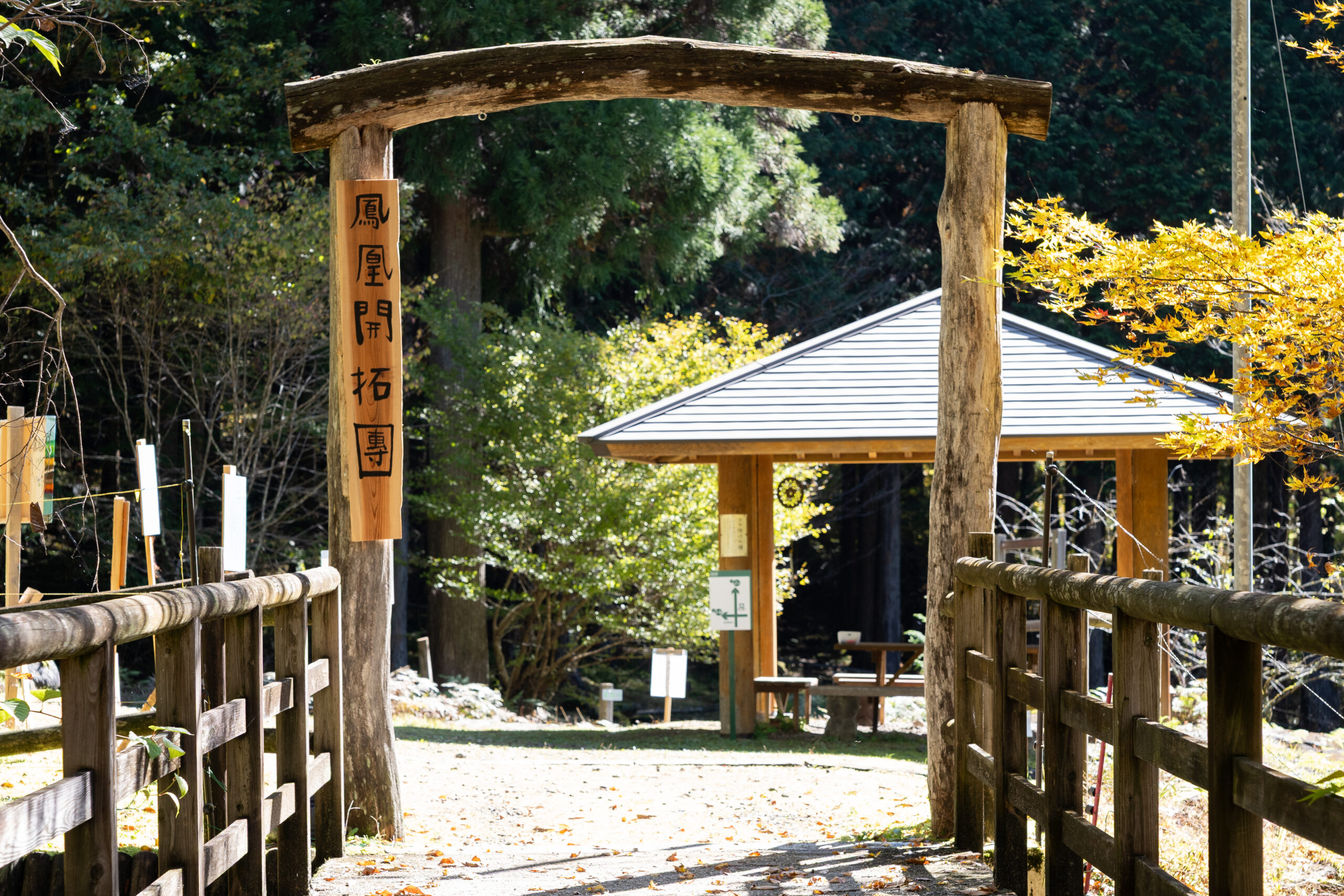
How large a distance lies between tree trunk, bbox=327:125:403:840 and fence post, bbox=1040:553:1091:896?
299 cm

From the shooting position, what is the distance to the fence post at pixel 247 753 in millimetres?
3885

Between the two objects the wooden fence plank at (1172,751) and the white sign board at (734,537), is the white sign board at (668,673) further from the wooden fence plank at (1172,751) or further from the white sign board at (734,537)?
the wooden fence plank at (1172,751)

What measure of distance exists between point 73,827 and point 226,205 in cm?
1240

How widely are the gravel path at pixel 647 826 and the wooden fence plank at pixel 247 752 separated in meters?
0.72

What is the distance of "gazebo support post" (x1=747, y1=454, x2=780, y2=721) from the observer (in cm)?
1130

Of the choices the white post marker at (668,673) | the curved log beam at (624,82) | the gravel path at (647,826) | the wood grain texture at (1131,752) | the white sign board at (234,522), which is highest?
the curved log beam at (624,82)

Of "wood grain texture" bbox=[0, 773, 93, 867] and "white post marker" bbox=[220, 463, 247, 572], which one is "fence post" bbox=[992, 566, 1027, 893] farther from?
"white post marker" bbox=[220, 463, 247, 572]

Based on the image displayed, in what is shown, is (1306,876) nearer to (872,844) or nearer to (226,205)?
(872,844)

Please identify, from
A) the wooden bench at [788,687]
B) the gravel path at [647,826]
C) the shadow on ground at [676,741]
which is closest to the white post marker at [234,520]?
the gravel path at [647,826]

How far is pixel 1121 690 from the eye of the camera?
334 cm

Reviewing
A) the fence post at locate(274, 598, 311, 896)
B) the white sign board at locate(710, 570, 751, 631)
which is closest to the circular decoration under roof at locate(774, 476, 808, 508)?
the white sign board at locate(710, 570, 751, 631)

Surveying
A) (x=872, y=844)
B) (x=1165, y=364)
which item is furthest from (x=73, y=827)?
(x=1165, y=364)

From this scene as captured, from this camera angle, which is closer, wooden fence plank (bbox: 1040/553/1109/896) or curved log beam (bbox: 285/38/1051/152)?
wooden fence plank (bbox: 1040/553/1109/896)

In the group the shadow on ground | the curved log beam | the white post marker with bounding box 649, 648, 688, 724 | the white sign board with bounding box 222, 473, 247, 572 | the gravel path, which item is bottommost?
the shadow on ground
